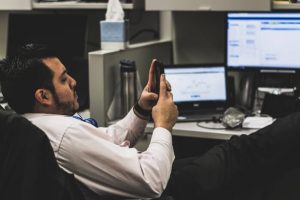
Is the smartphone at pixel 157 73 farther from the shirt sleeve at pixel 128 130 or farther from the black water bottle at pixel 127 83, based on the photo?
the black water bottle at pixel 127 83

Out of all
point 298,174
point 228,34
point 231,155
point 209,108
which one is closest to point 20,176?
point 231,155

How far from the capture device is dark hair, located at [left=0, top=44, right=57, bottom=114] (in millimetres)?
1579

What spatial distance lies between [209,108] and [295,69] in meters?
0.43

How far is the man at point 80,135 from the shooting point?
1.51m

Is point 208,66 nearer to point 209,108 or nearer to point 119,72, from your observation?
point 209,108

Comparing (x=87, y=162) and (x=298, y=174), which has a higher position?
(x=87, y=162)

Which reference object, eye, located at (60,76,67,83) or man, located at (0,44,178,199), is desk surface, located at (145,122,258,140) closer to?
man, located at (0,44,178,199)

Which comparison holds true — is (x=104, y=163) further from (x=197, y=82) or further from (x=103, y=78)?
(x=197, y=82)

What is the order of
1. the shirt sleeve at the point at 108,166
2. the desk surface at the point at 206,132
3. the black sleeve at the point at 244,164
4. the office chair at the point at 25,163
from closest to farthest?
the office chair at the point at 25,163 → the shirt sleeve at the point at 108,166 → the black sleeve at the point at 244,164 → the desk surface at the point at 206,132

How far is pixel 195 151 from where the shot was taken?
2.75 metres

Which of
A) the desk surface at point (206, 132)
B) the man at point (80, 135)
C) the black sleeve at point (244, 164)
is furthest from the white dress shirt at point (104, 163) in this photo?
the desk surface at point (206, 132)

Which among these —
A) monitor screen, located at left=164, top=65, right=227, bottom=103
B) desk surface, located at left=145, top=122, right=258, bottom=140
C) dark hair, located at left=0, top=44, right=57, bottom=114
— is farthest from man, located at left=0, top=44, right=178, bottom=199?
monitor screen, located at left=164, top=65, right=227, bottom=103

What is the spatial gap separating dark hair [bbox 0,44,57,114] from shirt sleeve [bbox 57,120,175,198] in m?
0.17

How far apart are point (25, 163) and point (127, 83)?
3.58 ft
